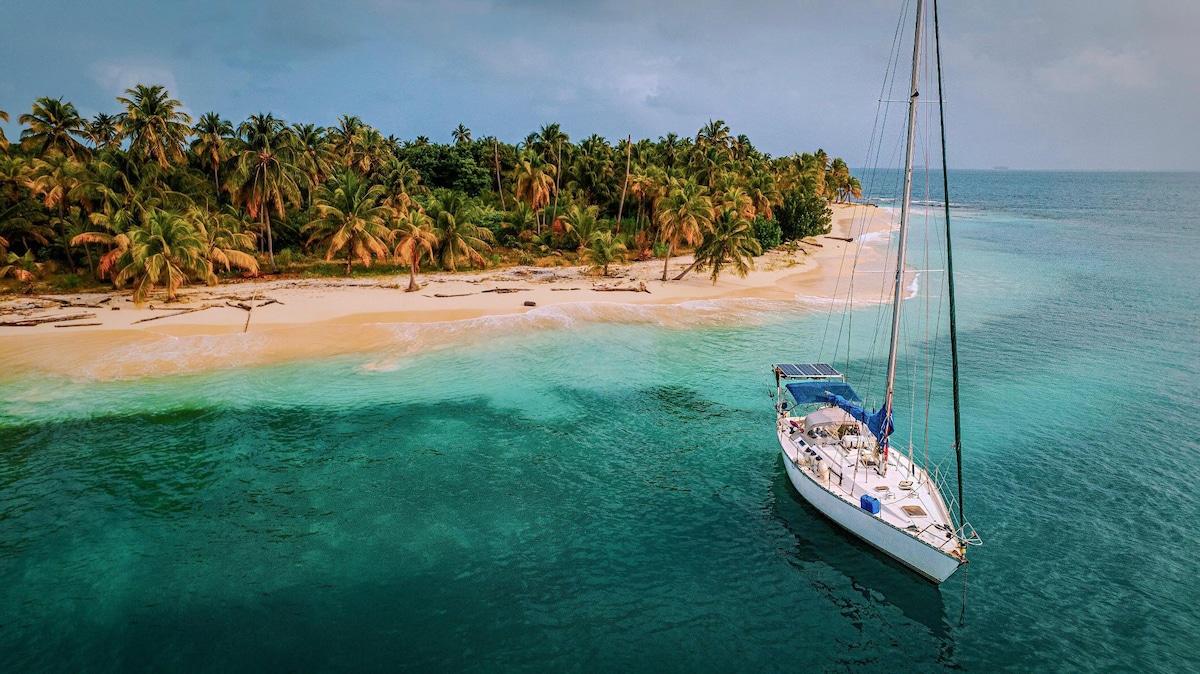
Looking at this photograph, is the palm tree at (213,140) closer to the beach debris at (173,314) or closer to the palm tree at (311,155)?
the palm tree at (311,155)

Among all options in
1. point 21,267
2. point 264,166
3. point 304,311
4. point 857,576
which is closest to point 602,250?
point 304,311

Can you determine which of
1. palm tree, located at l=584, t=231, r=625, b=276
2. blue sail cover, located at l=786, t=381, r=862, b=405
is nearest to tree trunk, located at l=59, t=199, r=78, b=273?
palm tree, located at l=584, t=231, r=625, b=276

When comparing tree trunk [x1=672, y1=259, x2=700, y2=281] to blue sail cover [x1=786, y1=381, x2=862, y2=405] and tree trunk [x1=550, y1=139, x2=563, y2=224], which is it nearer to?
tree trunk [x1=550, y1=139, x2=563, y2=224]

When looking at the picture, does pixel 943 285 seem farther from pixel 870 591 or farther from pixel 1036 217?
pixel 1036 217

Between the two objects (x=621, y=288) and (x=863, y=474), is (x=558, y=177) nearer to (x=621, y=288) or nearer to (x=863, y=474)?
(x=621, y=288)

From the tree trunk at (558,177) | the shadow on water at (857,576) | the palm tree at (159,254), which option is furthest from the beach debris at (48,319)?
the shadow on water at (857,576)
